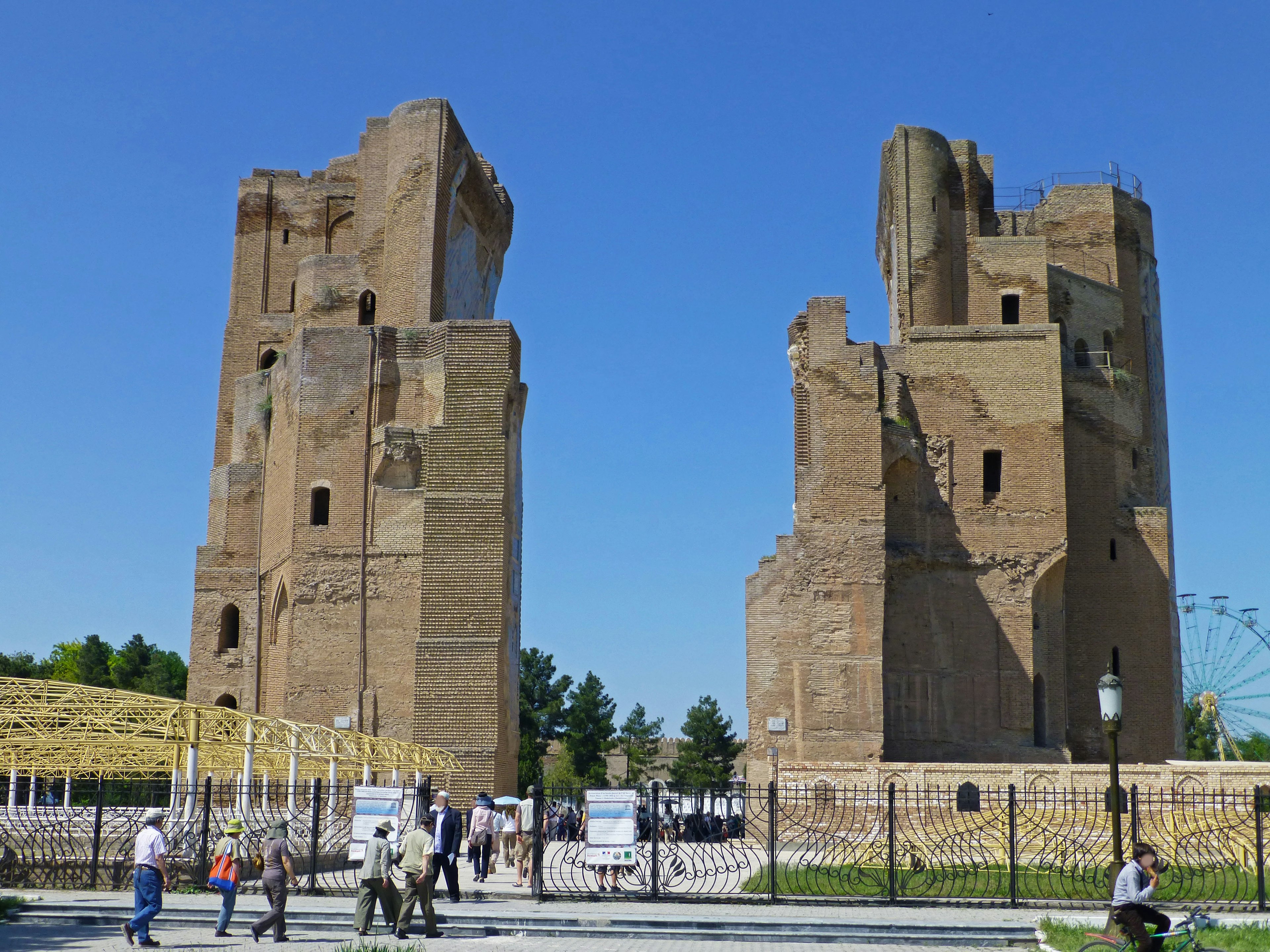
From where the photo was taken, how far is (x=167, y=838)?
1577 centimetres

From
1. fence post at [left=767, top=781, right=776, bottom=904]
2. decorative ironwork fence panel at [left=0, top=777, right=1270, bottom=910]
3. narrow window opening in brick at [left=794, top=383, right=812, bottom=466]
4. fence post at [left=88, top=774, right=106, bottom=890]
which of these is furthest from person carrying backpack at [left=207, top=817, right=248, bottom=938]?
narrow window opening in brick at [left=794, top=383, right=812, bottom=466]

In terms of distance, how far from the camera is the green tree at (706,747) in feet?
191

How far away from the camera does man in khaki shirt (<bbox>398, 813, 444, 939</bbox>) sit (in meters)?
12.6

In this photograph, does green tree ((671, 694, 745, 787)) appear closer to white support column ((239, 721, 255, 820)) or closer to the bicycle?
white support column ((239, 721, 255, 820))

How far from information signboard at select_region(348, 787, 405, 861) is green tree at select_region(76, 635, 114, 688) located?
44.0 meters

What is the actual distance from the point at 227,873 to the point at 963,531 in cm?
2044

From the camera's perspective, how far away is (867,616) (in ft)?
91.1

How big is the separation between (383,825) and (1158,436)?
27234mm

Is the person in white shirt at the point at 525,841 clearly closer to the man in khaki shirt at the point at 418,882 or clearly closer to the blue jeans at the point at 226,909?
the man in khaki shirt at the point at 418,882

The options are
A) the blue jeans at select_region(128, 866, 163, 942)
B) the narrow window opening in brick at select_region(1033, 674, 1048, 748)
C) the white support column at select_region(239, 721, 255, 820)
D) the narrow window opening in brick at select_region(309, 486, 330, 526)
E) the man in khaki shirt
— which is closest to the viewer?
the blue jeans at select_region(128, 866, 163, 942)

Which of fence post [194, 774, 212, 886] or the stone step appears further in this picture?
fence post [194, 774, 212, 886]

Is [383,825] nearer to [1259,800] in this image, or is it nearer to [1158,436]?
[1259,800]

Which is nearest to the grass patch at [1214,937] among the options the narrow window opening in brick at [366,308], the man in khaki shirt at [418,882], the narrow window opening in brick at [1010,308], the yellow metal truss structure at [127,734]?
the man in khaki shirt at [418,882]

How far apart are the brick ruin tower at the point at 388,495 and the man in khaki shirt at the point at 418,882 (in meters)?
13.4
